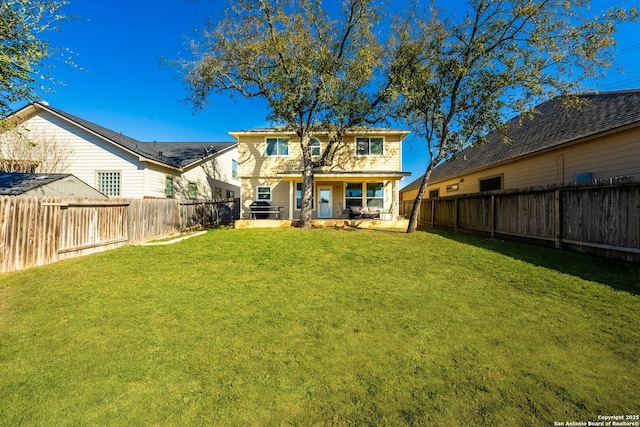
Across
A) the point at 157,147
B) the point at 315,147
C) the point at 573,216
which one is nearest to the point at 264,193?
the point at 315,147

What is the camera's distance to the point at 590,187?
6852 mm

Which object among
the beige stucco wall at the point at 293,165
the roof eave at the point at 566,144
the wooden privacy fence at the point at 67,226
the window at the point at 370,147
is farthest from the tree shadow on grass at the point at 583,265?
the wooden privacy fence at the point at 67,226

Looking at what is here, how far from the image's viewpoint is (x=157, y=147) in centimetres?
2119

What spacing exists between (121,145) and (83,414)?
1647 centimetres

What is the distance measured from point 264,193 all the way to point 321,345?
1472 centimetres

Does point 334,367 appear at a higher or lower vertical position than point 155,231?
lower

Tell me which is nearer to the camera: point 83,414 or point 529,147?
point 83,414

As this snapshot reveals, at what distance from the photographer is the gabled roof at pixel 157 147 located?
15.4m

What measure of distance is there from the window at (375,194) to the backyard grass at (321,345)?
10.1 metres

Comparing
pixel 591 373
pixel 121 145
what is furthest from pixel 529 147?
pixel 121 145

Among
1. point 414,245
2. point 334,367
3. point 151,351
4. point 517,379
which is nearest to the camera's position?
point 517,379

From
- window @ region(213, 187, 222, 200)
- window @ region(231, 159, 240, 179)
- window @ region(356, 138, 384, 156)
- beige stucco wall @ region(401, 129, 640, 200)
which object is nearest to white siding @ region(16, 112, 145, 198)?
window @ region(213, 187, 222, 200)

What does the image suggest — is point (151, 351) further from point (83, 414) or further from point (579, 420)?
point (579, 420)

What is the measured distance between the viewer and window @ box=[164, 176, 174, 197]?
17347 mm
